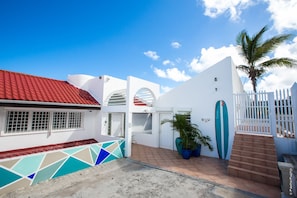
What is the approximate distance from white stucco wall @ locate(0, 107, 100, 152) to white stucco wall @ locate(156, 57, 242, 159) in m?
7.37

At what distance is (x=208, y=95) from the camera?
31.9 feet

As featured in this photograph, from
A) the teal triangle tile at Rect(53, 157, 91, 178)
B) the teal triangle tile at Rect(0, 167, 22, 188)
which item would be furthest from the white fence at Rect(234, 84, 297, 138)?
the teal triangle tile at Rect(0, 167, 22, 188)

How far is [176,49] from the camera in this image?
11.6 meters

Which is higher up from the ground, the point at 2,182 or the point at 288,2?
the point at 288,2

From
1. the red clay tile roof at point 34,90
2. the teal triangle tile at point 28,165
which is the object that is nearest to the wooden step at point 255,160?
the teal triangle tile at point 28,165

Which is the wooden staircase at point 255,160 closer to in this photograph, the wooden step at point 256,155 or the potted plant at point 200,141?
the wooden step at point 256,155

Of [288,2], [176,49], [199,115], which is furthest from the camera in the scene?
[176,49]

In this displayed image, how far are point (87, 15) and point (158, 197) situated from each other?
10.8 m

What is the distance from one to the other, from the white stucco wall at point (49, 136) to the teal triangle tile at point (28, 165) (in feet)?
13.3

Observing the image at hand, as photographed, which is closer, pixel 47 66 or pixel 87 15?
pixel 87 15

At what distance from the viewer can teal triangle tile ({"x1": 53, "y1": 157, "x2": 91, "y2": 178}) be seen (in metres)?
6.05

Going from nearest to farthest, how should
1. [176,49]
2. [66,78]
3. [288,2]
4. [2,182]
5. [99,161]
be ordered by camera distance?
[2,182]
[288,2]
[99,161]
[176,49]
[66,78]

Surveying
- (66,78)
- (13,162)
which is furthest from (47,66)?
(13,162)

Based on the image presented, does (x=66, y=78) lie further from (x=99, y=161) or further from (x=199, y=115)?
(x=199, y=115)
